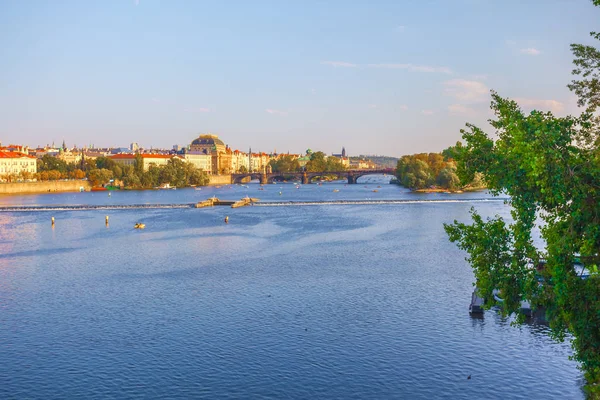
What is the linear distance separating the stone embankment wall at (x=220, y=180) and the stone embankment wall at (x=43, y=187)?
35.4 meters

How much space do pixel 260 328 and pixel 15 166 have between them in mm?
127840

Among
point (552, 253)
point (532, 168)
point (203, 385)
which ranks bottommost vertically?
point (203, 385)

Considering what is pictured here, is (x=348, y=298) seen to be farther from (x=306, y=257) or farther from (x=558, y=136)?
(x=558, y=136)

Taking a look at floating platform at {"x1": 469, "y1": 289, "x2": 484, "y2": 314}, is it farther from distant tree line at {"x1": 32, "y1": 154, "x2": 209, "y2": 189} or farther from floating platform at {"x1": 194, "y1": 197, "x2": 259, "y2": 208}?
distant tree line at {"x1": 32, "y1": 154, "x2": 209, "y2": 189}

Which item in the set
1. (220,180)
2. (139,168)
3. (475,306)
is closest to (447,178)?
(139,168)

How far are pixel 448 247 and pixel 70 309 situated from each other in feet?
86.3

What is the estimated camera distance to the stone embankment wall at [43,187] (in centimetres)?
11588

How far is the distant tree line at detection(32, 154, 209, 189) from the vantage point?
133 m

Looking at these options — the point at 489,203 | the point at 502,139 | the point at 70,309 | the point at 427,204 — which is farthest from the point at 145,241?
the point at 489,203

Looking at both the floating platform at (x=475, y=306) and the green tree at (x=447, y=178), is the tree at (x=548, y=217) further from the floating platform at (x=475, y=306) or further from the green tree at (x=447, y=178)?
the green tree at (x=447, y=178)

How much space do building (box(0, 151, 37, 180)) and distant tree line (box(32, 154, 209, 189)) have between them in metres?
1.79

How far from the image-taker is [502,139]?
50.5 feet

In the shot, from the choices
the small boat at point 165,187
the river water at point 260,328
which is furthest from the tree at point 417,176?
the river water at point 260,328

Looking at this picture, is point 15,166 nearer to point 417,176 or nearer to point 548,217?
point 417,176
